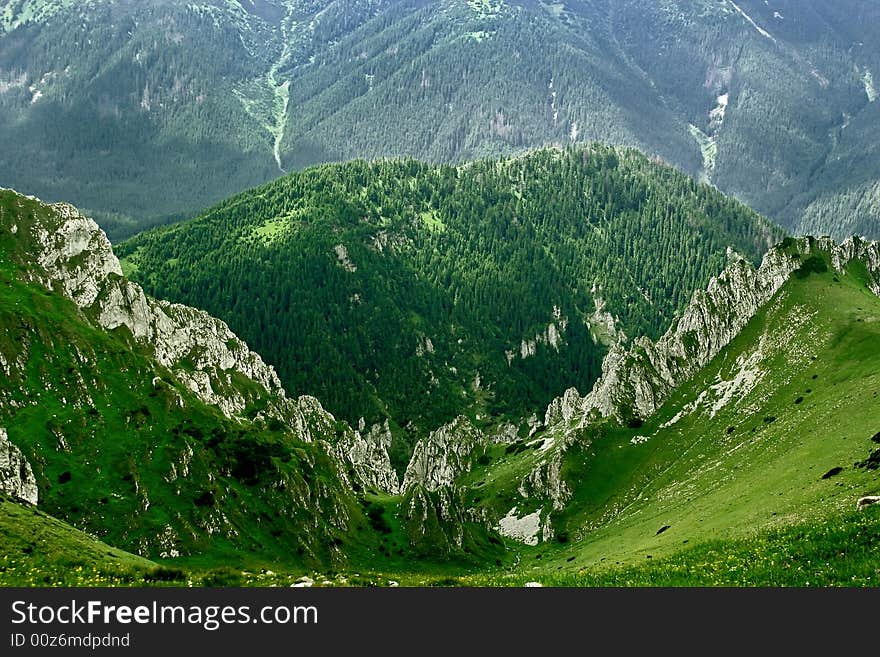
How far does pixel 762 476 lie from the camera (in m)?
113

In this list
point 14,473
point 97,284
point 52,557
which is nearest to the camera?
point 52,557

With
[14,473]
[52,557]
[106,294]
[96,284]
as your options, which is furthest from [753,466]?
[96,284]

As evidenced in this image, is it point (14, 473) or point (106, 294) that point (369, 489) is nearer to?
point (106, 294)

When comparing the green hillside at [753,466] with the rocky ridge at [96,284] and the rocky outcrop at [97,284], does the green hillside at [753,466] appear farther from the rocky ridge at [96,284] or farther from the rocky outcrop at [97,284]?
the rocky outcrop at [97,284]

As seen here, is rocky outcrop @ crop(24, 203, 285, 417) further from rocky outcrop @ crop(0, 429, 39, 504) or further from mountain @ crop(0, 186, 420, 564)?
rocky outcrop @ crop(0, 429, 39, 504)

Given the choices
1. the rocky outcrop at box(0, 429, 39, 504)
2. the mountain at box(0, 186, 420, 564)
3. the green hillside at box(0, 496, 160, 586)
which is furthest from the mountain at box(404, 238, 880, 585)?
the rocky outcrop at box(0, 429, 39, 504)

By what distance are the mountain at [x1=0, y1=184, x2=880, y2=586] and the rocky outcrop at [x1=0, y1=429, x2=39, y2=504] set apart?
0.35m

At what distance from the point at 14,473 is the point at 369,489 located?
11267cm

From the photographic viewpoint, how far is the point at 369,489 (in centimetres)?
19088

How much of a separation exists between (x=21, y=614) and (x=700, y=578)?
2855cm

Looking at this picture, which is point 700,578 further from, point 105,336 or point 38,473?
point 105,336

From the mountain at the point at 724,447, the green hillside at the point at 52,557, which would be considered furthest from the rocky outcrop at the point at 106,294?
the green hillside at the point at 52,557

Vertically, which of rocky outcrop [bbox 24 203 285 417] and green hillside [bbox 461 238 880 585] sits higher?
rocky outcrop [bbox 24 203 285 417]

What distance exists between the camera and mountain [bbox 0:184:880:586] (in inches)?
2323
